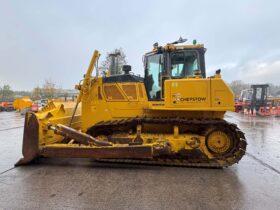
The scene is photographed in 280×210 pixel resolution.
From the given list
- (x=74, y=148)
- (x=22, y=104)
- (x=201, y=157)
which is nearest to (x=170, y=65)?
(x=201, y=157)

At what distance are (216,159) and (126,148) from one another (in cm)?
202

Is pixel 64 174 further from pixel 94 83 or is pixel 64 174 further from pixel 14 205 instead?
pixel 94 83

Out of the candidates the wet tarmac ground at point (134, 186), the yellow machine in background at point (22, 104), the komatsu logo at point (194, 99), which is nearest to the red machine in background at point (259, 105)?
the yellow machine in background at point (22, 104)

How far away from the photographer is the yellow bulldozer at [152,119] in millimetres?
5082

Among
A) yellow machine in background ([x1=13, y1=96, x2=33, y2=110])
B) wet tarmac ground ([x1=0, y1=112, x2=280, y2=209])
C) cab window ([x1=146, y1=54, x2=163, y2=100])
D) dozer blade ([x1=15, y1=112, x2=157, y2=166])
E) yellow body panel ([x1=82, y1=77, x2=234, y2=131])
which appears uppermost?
cab window ([x1=146, y1=54, x2=163, y2=100])

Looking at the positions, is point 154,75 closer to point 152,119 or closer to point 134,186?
point 152,119

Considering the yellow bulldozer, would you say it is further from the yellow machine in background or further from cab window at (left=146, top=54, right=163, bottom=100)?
the yellow machine in background

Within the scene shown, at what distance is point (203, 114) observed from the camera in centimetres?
542

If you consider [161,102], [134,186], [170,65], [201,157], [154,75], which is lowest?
[134,186]

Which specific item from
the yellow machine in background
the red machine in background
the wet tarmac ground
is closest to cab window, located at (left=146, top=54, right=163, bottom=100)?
the wet tarmac ground

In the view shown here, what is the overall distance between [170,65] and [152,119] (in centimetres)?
153

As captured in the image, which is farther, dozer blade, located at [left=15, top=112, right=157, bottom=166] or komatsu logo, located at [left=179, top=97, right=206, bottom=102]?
komatsu logo, located at [left=179, top=97, right=206, bottom=102]

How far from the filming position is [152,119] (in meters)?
5.28

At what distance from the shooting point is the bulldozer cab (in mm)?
5793
